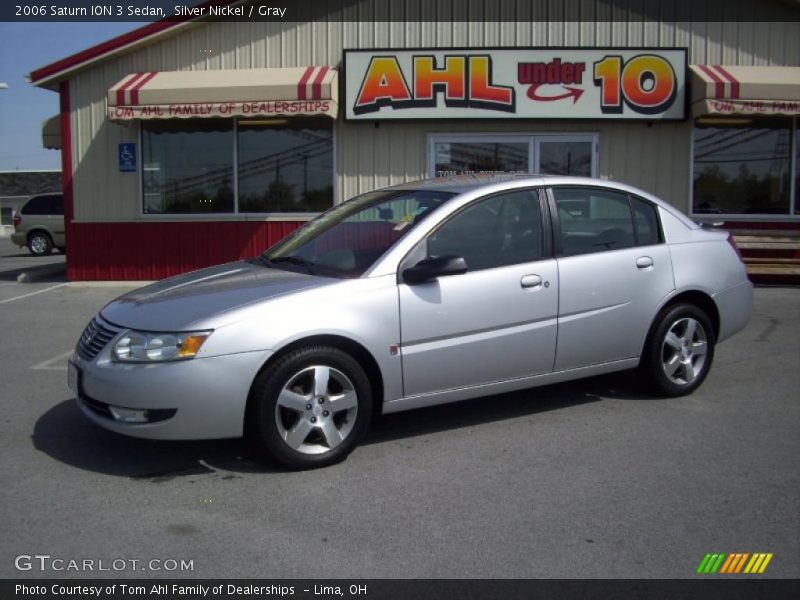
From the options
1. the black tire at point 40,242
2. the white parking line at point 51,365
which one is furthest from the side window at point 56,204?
the white parking line at point 51,365

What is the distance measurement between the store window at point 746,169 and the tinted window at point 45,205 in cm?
1663

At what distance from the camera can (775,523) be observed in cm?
379

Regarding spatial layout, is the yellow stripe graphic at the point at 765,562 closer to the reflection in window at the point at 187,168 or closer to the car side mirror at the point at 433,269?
the car side mirror at the point at 433,269

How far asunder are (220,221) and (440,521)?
921 cm

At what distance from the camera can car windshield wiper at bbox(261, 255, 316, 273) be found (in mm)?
5105

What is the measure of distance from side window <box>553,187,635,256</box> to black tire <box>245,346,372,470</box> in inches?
68.9

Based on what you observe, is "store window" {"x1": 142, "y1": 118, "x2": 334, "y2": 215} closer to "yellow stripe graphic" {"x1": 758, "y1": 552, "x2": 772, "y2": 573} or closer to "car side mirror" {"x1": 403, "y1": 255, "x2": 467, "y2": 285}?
"car side mirror" {"x1": 403, "y1": 255, "x2": 467, "y2": 285}

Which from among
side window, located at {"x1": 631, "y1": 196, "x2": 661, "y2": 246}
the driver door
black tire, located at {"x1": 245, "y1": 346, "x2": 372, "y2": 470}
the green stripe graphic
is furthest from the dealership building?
the green stripe graphic

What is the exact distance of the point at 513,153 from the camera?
12086mm

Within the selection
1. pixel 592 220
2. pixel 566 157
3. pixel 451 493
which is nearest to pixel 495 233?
pixel 592 220

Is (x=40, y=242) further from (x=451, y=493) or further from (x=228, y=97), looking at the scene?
(x=451, y=493)

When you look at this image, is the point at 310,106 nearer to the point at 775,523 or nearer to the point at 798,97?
the point at 798,97

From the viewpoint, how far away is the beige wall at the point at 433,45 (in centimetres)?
1198
